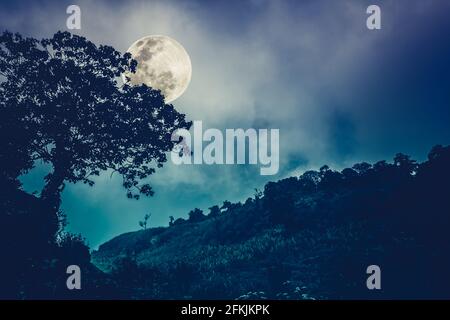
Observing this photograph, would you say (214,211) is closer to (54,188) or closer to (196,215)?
A: (196,215)

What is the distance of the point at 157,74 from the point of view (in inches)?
1113

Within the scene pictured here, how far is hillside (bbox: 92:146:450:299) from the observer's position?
78.7ft

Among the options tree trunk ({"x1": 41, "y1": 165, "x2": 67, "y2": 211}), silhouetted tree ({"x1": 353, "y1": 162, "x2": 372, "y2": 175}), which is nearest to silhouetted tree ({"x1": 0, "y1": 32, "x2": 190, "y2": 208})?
tree trunk ({"x1": 41, "y1": 165, "x2": 67, "y2": 211})

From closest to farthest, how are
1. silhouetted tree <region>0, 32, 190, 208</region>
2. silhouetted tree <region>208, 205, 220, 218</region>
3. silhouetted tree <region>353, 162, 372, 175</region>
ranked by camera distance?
silhouetted tree <region>0, 32, 190, 208</region>
silhouetted tree <region>353, 162, 372, 175</region>
silhouetted tree <region>208, 205, 220, 218</region>

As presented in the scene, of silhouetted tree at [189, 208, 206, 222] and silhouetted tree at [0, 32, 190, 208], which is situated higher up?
silhouetted tree at [0, 32, 190, 208]

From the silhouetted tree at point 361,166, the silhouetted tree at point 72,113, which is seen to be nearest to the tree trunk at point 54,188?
the silhouetted tree at point 72,113

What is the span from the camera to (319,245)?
125 ft

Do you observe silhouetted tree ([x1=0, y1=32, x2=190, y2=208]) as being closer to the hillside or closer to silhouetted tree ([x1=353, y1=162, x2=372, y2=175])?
the hillside

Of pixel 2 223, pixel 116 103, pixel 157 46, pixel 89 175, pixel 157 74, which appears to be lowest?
pixel 2 223

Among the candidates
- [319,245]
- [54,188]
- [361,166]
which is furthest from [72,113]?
[361,166]

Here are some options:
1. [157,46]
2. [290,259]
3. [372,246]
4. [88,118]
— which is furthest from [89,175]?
[372,246]

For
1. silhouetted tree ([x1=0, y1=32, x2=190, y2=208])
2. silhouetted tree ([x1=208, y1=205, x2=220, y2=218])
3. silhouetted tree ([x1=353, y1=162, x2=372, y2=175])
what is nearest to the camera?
silhouetted tree ([x1=0, y1=32, x2=190, y2=208])
